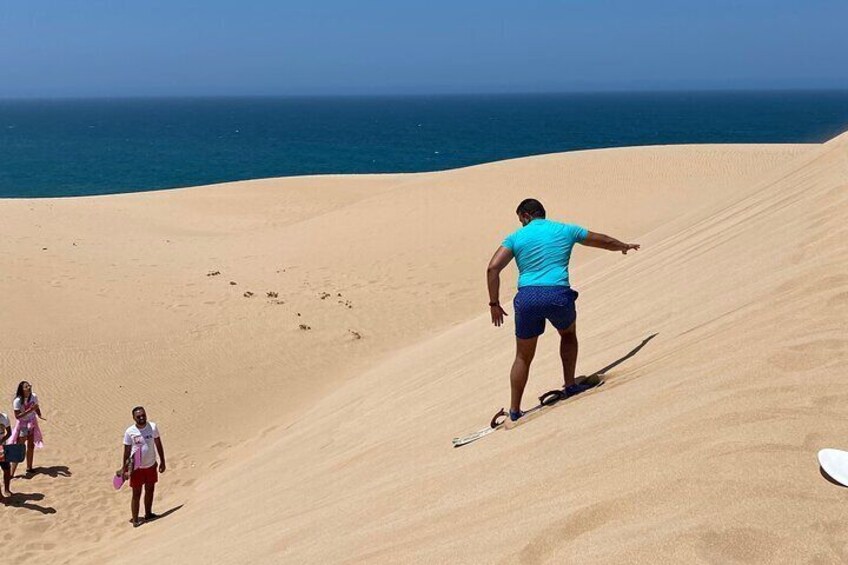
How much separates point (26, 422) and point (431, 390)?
4.12 meters

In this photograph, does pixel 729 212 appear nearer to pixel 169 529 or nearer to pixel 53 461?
pixel 169 529

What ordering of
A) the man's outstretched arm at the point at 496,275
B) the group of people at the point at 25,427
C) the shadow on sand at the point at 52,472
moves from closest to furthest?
the man's outstretched arm at the point at 496,275 < the group of people at the point at 25,427 < the shadow on sand at the point at 52,472

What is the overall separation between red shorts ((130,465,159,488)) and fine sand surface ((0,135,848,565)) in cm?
38

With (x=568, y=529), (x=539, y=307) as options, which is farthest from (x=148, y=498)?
(x=568, y=529)

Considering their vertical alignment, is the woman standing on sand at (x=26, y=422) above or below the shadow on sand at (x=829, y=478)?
below

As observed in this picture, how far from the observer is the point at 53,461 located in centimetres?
809

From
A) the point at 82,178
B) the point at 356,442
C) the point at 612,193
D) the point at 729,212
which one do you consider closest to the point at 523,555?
the point at 356,442

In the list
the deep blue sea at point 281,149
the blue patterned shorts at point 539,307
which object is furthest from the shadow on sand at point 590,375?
the deep blue sea at point 281,149

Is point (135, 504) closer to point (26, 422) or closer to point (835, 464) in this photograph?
point (26, 422)

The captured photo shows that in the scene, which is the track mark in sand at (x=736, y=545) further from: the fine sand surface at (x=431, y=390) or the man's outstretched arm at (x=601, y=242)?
the man's outstretched arm at (x=601, y=242)

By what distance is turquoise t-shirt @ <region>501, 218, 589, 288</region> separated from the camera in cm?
417

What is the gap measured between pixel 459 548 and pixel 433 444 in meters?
1.85

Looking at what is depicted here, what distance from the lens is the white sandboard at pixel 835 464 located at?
7.62 feet

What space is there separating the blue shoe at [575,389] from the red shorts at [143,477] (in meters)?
4.03
